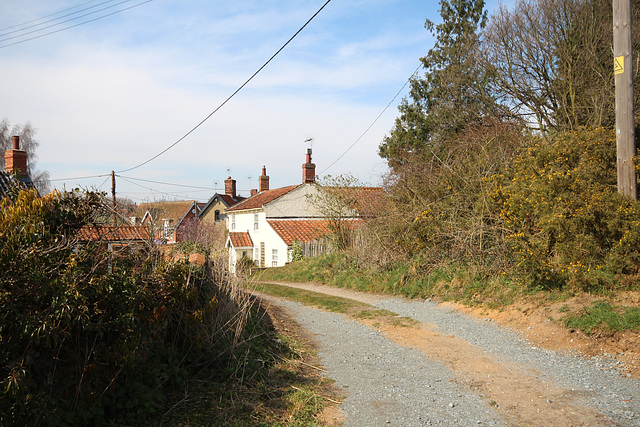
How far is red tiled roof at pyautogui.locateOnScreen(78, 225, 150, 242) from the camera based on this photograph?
18.1ft

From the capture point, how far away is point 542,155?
10977 millimetres

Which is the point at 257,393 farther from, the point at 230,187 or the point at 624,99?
the point at 230,187

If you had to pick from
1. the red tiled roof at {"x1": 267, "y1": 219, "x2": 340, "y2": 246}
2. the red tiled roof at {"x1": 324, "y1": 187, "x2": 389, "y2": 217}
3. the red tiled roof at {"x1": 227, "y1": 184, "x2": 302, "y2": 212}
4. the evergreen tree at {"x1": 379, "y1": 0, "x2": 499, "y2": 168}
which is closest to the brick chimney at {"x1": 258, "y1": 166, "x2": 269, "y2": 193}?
the red tiled roof at {"x1": 227, "y1": 184, "x2": 302, "y2": 212}

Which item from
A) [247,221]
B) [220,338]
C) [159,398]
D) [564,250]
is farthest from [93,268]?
[247,221]

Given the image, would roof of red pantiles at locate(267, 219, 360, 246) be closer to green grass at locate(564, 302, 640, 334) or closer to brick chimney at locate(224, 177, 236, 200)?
brick chimney at locate(224, 177, 236, 200)

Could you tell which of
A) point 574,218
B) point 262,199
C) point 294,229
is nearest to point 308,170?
point 262,199

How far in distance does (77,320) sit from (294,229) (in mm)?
28265

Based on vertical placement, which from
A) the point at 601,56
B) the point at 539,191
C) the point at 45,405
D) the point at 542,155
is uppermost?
the point at 601,56

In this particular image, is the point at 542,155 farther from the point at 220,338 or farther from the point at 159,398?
the point at 159,398

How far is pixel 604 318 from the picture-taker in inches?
305

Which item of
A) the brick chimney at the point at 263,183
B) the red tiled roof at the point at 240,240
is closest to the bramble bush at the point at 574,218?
the red tiled roof at the point at 240,240

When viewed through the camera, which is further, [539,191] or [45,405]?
[539,191]

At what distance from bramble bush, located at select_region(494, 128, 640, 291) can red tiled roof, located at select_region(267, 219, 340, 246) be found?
62.6 ft

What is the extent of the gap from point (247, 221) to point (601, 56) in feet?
89.6
